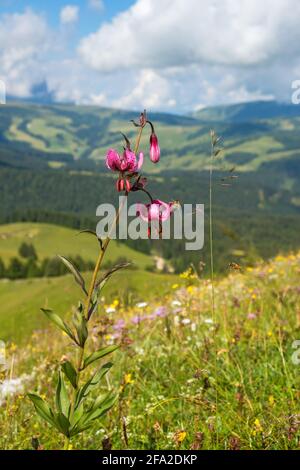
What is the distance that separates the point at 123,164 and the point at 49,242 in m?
168

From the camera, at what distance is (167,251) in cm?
16425

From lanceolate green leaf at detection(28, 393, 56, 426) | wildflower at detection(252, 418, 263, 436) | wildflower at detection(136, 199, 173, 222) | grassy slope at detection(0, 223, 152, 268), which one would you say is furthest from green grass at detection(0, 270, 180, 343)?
grassy slope at detection(0, 223, 152, 268)

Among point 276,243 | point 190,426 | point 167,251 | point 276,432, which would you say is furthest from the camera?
point 276,243

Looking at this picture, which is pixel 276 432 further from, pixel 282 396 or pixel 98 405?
pixel 98 405

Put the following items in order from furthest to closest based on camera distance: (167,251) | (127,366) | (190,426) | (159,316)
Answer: (167,251), (159,316), (127,366), (190,426)

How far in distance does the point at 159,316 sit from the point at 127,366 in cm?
121

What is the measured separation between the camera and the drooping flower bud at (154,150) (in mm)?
2393

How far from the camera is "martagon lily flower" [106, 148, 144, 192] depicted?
7.45ft

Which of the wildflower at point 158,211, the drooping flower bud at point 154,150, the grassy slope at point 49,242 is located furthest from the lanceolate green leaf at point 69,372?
the grassy slope at point 49,242

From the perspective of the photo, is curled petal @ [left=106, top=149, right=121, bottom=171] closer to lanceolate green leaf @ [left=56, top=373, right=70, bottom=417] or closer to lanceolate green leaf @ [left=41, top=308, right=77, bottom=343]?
lanceolate green leaf @ [left=41, top=308, right=77, bottom=343]

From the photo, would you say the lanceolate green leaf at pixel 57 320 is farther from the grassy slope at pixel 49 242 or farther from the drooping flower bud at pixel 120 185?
the grassy slope at pixel 49 242

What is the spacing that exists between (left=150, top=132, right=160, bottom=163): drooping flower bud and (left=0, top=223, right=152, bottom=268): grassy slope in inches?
5301
